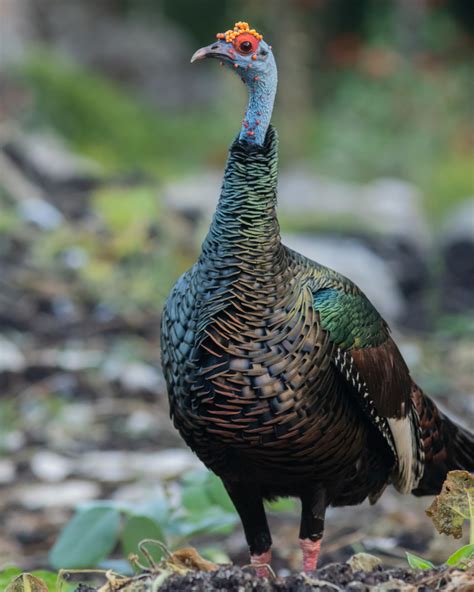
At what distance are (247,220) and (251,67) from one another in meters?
0.44

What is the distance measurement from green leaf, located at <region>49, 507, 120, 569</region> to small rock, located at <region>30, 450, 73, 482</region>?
4.89ft

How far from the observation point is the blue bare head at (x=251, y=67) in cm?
299

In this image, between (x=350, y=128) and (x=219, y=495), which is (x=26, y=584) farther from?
(x=350, y=128)

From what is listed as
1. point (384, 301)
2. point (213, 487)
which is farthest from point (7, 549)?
point (384, 301)

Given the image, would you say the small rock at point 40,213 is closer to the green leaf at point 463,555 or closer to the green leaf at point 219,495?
the green leaf at point 219,495

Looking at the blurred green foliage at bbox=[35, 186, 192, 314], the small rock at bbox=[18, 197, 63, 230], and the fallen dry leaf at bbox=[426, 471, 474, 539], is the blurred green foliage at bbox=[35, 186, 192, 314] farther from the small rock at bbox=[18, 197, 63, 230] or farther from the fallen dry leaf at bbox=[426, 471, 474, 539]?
the fallen dry leaf at bbox=[426, 471, 474, 539]

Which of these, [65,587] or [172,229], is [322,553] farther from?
[172,229]

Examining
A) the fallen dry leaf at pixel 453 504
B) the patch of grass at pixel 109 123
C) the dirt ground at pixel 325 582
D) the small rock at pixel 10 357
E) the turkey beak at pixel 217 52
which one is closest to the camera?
the dirt ground at pixel 325 582

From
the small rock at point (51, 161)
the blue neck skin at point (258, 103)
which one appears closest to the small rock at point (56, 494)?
the blue neck skin at point (258, 103)

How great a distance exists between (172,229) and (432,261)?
8.42 ft

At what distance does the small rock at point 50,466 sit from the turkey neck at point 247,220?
2.36 metres

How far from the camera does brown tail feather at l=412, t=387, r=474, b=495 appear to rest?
3.44 metres

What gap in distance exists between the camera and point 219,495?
3588 millimetres

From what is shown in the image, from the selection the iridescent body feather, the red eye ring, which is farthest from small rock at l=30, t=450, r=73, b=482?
the red eye ring
